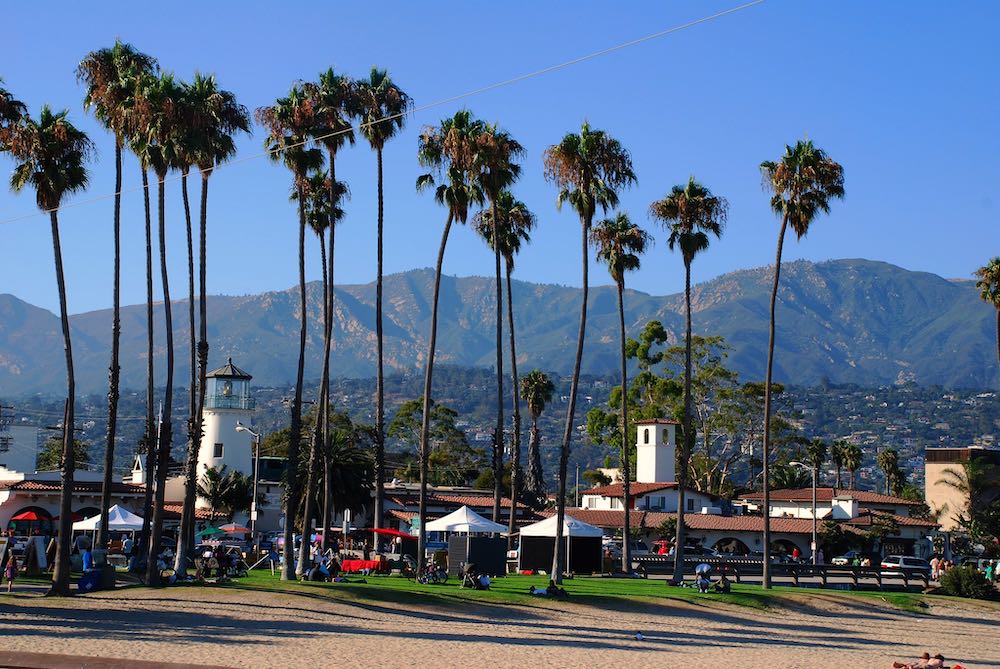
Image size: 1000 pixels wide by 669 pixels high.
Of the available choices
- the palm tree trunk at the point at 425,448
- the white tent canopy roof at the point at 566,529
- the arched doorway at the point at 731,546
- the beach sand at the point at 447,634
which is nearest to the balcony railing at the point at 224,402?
the arched doorway at the point at 731,546

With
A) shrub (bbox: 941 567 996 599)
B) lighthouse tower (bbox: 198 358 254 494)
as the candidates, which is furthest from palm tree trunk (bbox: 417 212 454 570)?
lighthouse tower (bbox: 198 358 254 494)

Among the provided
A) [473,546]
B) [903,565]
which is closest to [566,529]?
[473,546]

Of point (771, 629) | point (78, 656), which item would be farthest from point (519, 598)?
point (78, 656)

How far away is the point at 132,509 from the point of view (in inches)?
2702

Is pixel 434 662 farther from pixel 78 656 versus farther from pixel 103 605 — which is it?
pixel 103 605

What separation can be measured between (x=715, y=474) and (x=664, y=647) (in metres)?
80.8

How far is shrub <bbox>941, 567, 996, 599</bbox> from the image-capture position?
43.9m

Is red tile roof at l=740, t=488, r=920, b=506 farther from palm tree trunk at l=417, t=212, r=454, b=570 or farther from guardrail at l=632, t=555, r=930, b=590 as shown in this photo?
palm tree trunk at l=417, t=212, r=454, b=570

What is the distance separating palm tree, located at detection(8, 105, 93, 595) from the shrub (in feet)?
96.0

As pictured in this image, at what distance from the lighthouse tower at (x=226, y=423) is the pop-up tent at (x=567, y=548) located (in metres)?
32.9

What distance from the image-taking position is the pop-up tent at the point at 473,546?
38.5 meters

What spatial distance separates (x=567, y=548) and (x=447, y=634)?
67.4 feet

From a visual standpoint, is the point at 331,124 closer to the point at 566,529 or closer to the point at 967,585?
the point at 566,529

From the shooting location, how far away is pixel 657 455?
89.6 metres
